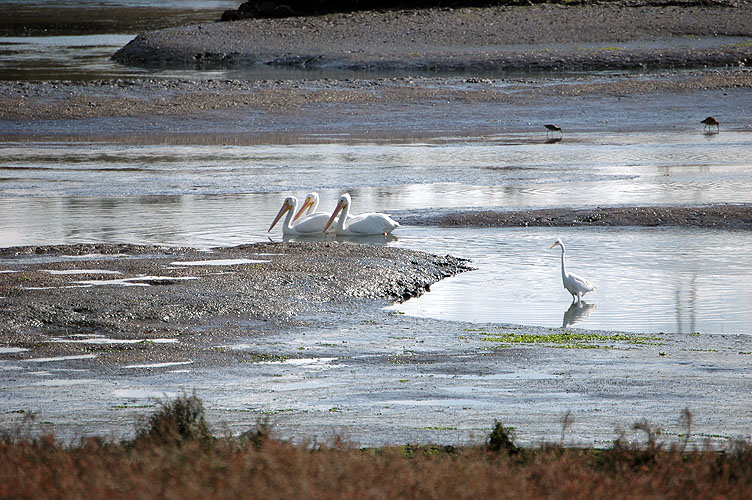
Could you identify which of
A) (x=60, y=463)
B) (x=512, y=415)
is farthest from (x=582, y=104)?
(x=60, y=463)

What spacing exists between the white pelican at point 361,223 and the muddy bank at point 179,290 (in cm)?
111

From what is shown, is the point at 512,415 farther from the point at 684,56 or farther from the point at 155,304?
the point at 684,56

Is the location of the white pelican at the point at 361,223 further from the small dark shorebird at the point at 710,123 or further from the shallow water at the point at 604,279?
the small dark shorebird at the point at 710,123

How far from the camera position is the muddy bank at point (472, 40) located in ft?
123

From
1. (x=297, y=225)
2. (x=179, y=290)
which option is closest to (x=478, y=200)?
(x=297, y=225)

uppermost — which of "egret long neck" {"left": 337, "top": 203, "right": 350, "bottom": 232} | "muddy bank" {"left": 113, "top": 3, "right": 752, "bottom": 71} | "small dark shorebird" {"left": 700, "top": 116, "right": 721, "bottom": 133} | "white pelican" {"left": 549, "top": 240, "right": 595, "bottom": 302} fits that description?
"muddy bank" {"left": 113, "top": 3, "right": 752, "bottom": 71}

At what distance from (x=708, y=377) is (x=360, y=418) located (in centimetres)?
280

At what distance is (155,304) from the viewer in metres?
10.3

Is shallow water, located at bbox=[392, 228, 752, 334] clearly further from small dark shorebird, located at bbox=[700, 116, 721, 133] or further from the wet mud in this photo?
small dark shorebird, located at bbox=[700, 116, 721, 133]

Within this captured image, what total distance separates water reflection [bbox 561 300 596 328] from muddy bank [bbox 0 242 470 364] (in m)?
1.61

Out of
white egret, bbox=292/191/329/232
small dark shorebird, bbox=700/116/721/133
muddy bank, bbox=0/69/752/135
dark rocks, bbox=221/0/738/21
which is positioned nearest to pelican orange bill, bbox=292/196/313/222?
white egret, bbox=292/191/329/232

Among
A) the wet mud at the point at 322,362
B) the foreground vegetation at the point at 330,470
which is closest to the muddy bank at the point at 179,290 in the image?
the wet mud at the point at 322,362

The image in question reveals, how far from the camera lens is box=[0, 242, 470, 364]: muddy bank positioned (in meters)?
9.48

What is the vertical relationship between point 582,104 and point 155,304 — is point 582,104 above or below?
above
